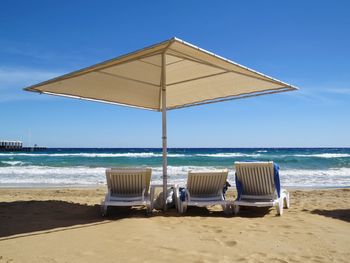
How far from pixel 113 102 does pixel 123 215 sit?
2.56 m

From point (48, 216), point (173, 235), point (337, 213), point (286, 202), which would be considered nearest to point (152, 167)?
point (286, 202)

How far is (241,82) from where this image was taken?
6027 mm

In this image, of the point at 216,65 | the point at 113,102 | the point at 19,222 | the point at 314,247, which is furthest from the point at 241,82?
the point at 19,222

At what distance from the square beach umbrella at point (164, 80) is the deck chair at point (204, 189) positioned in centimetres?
40

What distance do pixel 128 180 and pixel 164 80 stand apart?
1689 mm

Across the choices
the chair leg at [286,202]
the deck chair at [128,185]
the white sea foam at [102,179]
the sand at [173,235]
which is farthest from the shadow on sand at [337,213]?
the white sea foam at [102,179]

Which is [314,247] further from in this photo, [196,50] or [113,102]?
[113,102]

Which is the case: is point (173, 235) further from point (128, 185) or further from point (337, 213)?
point (337, 213)

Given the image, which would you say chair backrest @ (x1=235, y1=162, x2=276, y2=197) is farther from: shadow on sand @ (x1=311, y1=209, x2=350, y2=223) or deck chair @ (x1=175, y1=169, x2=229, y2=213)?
shadow on sand @ (x1=311, y1=209, x2=350, y2=223)

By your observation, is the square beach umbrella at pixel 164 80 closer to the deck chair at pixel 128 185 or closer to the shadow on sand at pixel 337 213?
the deck chair at pixel 128 185

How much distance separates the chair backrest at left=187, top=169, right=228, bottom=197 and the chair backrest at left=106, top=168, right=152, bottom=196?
0.67 meters

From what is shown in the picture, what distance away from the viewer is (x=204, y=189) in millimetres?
5785

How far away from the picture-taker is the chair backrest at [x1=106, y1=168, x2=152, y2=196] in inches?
219

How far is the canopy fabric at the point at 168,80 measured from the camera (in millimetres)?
4845
